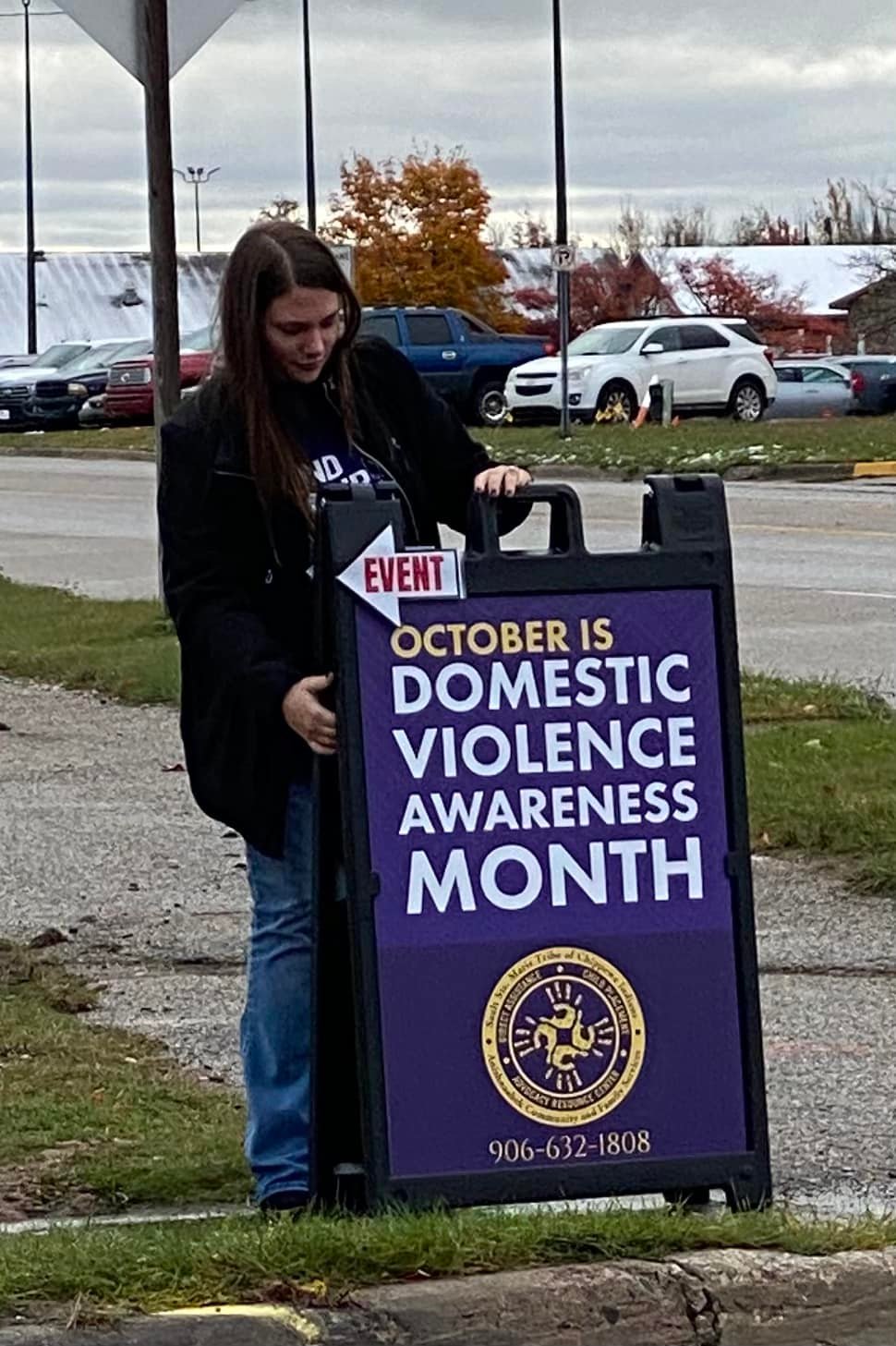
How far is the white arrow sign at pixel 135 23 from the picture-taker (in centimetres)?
1059

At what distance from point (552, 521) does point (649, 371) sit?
3094cm

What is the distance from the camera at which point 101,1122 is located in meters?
5.23

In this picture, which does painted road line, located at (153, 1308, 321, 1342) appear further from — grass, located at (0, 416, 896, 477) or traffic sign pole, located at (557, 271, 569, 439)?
traffic sign pole, located at (557, 271, 569, 439)

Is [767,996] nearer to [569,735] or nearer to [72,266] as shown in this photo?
[569,735]

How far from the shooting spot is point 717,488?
14.1 ft

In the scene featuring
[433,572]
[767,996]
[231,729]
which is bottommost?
[767,996]

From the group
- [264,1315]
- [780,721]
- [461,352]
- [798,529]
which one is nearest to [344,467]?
[264,1315]

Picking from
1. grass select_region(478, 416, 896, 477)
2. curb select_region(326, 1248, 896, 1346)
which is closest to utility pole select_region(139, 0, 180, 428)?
curb select_region(326, 1248, 896, 1346)

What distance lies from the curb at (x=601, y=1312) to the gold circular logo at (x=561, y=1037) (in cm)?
30

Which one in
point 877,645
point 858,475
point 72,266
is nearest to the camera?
point 877,645

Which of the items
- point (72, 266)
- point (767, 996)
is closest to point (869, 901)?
point (767, 996)

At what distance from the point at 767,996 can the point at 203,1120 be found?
177 cm

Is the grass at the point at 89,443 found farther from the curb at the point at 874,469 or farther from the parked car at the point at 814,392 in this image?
the parked car at the point at 814,392

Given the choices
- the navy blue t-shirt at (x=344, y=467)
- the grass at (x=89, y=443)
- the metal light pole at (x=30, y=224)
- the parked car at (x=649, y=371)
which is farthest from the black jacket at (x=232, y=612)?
the metal light pole at (x=30, y=224)
